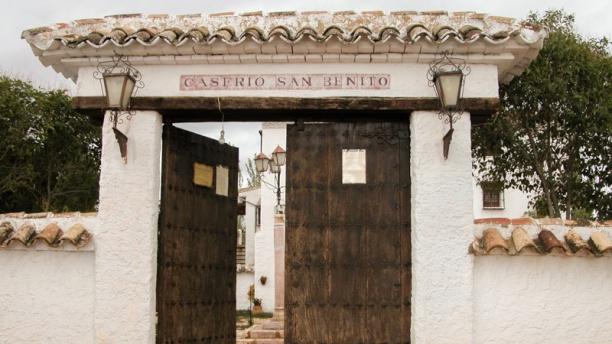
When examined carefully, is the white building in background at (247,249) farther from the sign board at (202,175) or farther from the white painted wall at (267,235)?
the sign board at (202,175)

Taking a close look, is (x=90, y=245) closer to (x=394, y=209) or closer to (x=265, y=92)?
(x=265, y=92)

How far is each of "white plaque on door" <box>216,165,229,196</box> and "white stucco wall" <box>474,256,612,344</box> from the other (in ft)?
9.56

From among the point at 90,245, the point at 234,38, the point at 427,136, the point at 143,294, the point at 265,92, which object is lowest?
the point at 143,294

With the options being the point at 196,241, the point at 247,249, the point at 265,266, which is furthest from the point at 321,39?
the point at 247,249

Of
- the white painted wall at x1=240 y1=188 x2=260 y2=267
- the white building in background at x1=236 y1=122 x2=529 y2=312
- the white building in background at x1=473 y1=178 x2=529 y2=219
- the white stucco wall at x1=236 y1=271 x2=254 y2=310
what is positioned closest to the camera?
the white building in background at x1=236 y1=122 x2=529 y2=312

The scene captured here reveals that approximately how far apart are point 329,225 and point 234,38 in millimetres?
2048

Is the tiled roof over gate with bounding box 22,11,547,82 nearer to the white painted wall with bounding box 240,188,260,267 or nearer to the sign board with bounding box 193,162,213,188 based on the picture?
the sign board with bounding box 193,162,213,188

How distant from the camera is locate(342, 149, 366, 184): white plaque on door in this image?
23.5ft

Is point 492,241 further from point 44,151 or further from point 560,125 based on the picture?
point 44,151

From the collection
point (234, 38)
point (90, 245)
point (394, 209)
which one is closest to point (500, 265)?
point (394, 209)

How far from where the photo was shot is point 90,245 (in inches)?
275

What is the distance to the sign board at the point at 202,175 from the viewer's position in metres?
7.56

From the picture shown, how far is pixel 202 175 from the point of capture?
301 inches

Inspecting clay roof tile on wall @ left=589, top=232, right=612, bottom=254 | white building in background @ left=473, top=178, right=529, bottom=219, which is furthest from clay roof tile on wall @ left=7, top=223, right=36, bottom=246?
white building in background @ left=473, top=178, right=529, bottom=219
